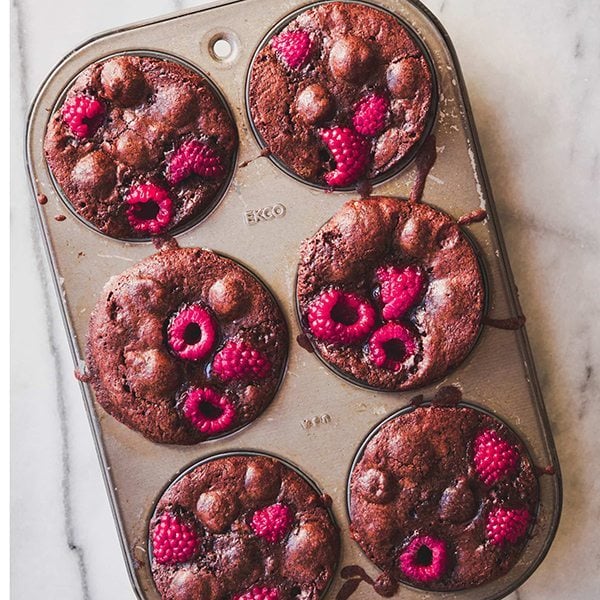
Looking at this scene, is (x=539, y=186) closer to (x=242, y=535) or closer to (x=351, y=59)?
(x=351, y=59)

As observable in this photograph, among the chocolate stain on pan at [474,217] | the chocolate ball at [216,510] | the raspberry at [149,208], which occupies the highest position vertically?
the raspberry at [149,208]

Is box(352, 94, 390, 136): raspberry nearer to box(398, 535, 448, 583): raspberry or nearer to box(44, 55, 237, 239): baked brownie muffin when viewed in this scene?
box(44, 55, 237, 239): baked brownie muffin

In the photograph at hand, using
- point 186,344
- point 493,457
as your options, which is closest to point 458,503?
A: point 493,457

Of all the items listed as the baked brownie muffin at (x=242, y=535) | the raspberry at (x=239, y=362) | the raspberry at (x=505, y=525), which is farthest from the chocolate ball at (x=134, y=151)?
the raspberry at (x=505, y=525)

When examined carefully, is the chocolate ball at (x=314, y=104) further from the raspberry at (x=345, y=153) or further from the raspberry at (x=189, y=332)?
the raspberry at (x=189, y=332)

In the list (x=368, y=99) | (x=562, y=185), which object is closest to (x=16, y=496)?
(x=368, y=99)

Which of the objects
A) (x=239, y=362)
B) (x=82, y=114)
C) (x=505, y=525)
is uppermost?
(x=82, y=114)
